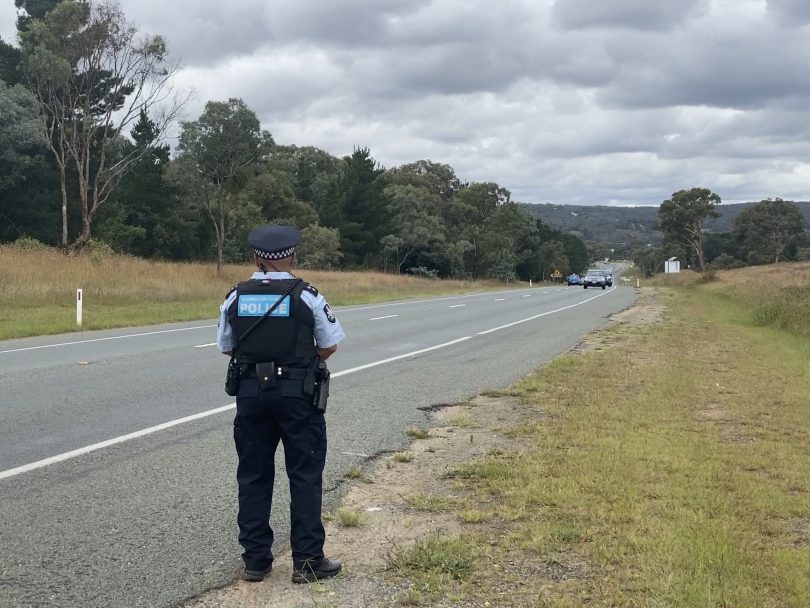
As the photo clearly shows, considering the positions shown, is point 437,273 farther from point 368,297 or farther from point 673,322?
point 673,322

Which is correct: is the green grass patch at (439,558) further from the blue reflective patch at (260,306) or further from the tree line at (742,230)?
the tree line at (742,230)

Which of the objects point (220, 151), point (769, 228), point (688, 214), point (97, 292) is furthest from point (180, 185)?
point (769, 228)

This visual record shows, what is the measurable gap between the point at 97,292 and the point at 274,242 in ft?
73.5

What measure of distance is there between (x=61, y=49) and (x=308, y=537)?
3970cm

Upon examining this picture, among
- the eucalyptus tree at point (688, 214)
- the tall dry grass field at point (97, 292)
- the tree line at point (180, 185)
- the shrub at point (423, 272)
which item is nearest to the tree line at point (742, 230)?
the eucalyptus tree at point (688, 214)

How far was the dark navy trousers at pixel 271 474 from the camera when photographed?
12.6ft

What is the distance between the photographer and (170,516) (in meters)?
4.81

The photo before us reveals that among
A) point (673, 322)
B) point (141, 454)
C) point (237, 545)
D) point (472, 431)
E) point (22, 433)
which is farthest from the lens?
point (673, 322)

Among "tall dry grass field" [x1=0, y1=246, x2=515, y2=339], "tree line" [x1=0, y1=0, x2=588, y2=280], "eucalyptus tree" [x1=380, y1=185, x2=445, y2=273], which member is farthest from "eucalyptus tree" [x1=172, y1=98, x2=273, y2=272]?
"eucalyptus tree" [x1=380, y1=185, x2=445, y2=273]

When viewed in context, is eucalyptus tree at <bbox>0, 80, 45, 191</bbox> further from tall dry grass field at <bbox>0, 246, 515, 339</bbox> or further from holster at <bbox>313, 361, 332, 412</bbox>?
holster at <bbox>313, 361, 332, 412</bbox>

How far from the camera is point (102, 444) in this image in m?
6.56

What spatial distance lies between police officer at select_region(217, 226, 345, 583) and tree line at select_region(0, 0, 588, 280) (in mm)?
34518

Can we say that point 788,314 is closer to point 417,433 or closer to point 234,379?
point 417,433

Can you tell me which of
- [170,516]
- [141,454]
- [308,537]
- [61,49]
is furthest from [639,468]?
[61,49]
